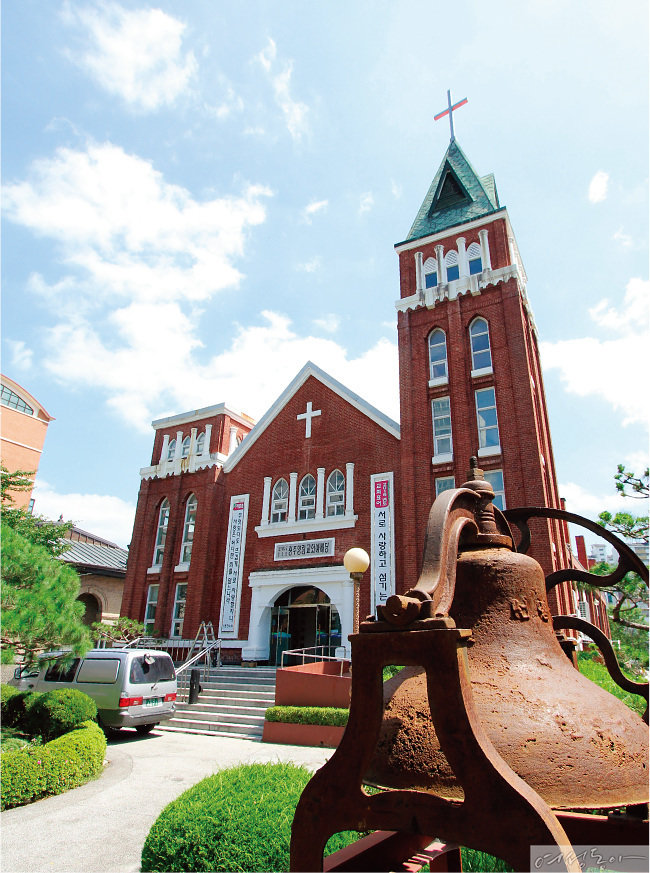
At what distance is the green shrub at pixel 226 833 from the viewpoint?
4086 mm

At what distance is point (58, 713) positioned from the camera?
1023cm

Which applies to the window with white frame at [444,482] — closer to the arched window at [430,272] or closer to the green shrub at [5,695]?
the arched window at [430,272]

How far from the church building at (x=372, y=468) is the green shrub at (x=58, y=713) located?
28.5 ft

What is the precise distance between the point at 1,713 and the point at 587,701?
13.9 metres

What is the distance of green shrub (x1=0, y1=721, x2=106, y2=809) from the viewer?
7.64 meters

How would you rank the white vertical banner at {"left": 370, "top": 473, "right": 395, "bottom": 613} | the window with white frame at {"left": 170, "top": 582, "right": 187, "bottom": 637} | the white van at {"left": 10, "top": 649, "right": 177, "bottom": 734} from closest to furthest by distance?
the white van at {"left": 10, "top": 649, "right": 177, "bottom": 734}, the white vertical banner at {"left": 370, "top": 473, "right": 395, "bottom": 613}, the window with white frame at {"left": 170, "top": 582, "right": 187, "bottom": 637}

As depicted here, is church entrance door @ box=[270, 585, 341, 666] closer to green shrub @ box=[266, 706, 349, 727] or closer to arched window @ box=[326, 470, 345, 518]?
arched window @ box=[326, 470, 345, 518]

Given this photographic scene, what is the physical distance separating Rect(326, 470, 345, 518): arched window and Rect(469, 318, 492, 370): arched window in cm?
632

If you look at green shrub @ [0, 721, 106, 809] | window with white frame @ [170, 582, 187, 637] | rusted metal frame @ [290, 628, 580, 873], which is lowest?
green shrub @ [0, 721, 106, 809]

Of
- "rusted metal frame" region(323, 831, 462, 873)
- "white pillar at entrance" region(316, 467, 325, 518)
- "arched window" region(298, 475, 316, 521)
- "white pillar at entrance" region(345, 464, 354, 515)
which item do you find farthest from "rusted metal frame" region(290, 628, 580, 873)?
"arched window" region(298, 475, 316, 521)

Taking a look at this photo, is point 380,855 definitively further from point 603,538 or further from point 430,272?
point 430,272

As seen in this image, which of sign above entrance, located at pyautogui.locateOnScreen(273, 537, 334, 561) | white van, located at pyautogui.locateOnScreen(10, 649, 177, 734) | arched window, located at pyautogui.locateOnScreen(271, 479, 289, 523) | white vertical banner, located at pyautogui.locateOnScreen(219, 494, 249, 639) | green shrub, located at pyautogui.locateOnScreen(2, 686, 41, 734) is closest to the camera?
green shrub, located at pyautogui.locateOnScreen(2, 686, 41, 734)

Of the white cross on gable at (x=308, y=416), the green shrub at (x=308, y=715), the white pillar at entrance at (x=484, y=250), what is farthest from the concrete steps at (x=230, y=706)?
the white pillar at entrance at (x=484, y=250)

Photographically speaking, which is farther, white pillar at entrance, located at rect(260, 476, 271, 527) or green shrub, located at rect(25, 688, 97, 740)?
white pillar at entrance, located at rect(260, 476, 271, 527)
